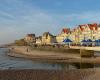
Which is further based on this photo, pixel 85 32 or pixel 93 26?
pixel 93 26

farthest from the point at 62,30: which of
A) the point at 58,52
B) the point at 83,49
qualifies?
the point at 83,49

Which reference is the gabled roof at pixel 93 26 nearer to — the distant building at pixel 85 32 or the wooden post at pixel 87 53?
the distant building at pixel 85 32

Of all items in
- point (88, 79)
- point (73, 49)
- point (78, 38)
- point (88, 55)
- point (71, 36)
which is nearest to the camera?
point (88, 79)

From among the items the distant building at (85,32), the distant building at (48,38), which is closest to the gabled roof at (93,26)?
the distant building at (85,32)

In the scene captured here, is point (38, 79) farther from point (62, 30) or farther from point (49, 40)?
point (49, 40)

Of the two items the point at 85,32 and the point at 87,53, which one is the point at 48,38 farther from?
the point at 87,53

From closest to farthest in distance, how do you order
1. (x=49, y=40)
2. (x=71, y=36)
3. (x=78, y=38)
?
1. (x=78, y=38)
2. (x=71, y=36)
3. (x=49, y=40)

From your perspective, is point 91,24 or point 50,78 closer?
point 50,78

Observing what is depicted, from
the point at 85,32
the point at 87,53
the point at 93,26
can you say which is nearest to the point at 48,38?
the point at 85,32

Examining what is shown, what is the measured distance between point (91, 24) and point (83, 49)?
7106 cm

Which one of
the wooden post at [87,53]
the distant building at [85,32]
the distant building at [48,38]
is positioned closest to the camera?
the wooden post at [87,53]

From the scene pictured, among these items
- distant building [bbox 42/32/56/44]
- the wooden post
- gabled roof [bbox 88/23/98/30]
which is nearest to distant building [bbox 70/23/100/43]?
gabled roof [bbox 88/23/98/30]

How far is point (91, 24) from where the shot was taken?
407 feet

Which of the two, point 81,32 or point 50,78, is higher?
point 81,32
